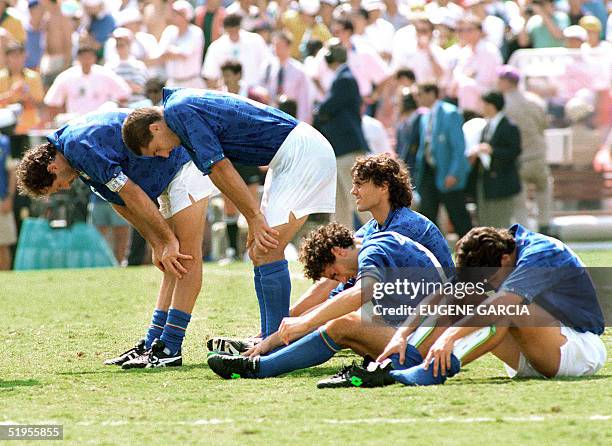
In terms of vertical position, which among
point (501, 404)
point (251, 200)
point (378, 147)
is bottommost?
point (501, 404)

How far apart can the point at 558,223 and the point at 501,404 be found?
10.3 meters

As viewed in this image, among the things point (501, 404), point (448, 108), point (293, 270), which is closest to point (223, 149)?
point (501, 404)

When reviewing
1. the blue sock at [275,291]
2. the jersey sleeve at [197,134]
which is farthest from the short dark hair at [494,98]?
the jersey sleeve at [197,134]

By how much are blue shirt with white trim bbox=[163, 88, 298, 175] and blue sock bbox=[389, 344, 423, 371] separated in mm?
1406

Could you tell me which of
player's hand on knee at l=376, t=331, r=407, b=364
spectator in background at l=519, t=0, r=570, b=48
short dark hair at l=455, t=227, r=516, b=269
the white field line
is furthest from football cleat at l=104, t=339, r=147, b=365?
spectator in background at l=519, t=0, r=570, b=48

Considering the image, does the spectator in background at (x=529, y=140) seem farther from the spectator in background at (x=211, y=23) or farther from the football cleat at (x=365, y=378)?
the football cleat at (x=365, y=378)

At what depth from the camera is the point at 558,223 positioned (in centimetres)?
1598

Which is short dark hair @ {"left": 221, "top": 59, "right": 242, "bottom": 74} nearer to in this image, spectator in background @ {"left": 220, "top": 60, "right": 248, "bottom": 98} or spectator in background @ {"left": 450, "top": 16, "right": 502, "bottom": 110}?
spectator in background @ {"left": 220, "top": 60, "right": 248, "bottom": 98}

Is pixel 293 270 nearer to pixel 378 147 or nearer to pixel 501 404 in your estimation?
pixel 378 147

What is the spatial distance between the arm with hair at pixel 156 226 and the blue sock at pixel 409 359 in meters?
1.61

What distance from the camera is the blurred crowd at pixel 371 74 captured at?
14766mm

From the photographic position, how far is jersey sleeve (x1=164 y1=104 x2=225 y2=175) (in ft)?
23.3

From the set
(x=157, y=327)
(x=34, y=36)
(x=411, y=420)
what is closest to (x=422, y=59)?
(x=34, y=36)

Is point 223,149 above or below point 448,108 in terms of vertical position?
below
